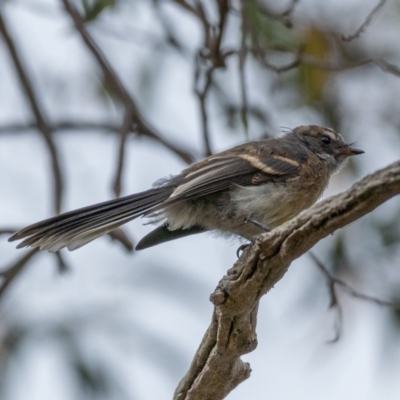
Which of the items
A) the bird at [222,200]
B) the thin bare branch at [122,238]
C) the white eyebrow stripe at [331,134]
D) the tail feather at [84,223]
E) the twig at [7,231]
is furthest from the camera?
the white eyebrow stripe at [331,134]

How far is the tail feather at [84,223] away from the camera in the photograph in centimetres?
339

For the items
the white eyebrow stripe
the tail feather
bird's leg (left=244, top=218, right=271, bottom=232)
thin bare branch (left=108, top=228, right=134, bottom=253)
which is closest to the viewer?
the tail feather

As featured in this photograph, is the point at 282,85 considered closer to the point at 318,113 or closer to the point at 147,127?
the point at 318,113

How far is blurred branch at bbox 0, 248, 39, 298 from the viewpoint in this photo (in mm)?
4324

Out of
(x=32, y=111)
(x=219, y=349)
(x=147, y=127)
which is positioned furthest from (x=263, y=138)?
(x=219, y=349)

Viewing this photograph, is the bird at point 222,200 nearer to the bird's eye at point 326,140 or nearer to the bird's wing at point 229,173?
the bird's wing at point 229,173

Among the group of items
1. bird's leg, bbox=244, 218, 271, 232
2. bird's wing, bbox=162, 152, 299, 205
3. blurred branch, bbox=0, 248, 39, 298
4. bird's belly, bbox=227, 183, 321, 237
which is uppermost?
blurred branch, bbox=0, 248, 39, 298

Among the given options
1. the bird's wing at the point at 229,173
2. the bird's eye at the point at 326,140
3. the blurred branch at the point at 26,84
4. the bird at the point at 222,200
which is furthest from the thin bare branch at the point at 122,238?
the bird's eye at the point at 326,140

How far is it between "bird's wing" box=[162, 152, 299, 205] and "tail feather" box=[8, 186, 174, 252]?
145 mm

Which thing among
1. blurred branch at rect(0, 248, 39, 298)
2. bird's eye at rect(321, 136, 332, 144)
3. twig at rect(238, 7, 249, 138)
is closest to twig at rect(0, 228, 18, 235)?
blurred branch at rect(0, 248, 39, 298)

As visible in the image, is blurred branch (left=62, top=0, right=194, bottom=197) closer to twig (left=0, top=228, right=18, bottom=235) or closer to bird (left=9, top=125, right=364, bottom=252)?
bird (left=9, top=125, right=364, bottom=252)

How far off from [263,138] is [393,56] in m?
1.57

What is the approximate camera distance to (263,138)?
191 inches

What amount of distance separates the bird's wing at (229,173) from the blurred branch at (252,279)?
3.18 ft
